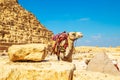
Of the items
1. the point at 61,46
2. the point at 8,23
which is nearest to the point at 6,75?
the point at 61,46

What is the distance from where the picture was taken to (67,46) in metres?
10.5

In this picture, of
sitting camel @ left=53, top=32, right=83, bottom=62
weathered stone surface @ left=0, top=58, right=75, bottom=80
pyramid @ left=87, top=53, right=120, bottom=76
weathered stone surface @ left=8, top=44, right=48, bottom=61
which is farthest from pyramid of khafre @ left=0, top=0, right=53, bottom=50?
weathered stone surface @ left=0, top=58, right=75, bottom=80

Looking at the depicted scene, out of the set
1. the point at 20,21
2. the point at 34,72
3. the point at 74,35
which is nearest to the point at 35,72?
the point at 34,72

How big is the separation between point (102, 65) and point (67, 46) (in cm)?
143

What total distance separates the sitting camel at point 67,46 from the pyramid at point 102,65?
3.56 ft

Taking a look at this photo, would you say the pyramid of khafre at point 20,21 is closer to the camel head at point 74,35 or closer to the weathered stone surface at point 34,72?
the camel head at point 74,35

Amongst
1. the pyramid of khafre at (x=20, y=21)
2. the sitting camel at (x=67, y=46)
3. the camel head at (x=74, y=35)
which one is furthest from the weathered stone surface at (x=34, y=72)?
the pyramid of khafre at (x=20, y=21)

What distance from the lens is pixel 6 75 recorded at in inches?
279

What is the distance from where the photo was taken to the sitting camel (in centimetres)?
1035

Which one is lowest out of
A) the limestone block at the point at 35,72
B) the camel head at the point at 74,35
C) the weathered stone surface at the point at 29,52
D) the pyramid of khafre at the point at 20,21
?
the limestone block at the point at 35,72

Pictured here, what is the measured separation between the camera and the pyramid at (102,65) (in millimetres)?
10727

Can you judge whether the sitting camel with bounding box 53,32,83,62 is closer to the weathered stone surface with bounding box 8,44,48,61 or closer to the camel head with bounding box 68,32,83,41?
the camel head with bounding box 68,32,83,41

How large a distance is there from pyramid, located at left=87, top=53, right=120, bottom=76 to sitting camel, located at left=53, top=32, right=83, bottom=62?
3.56ft

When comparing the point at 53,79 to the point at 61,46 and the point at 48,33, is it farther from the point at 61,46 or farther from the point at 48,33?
the point at 48,33
